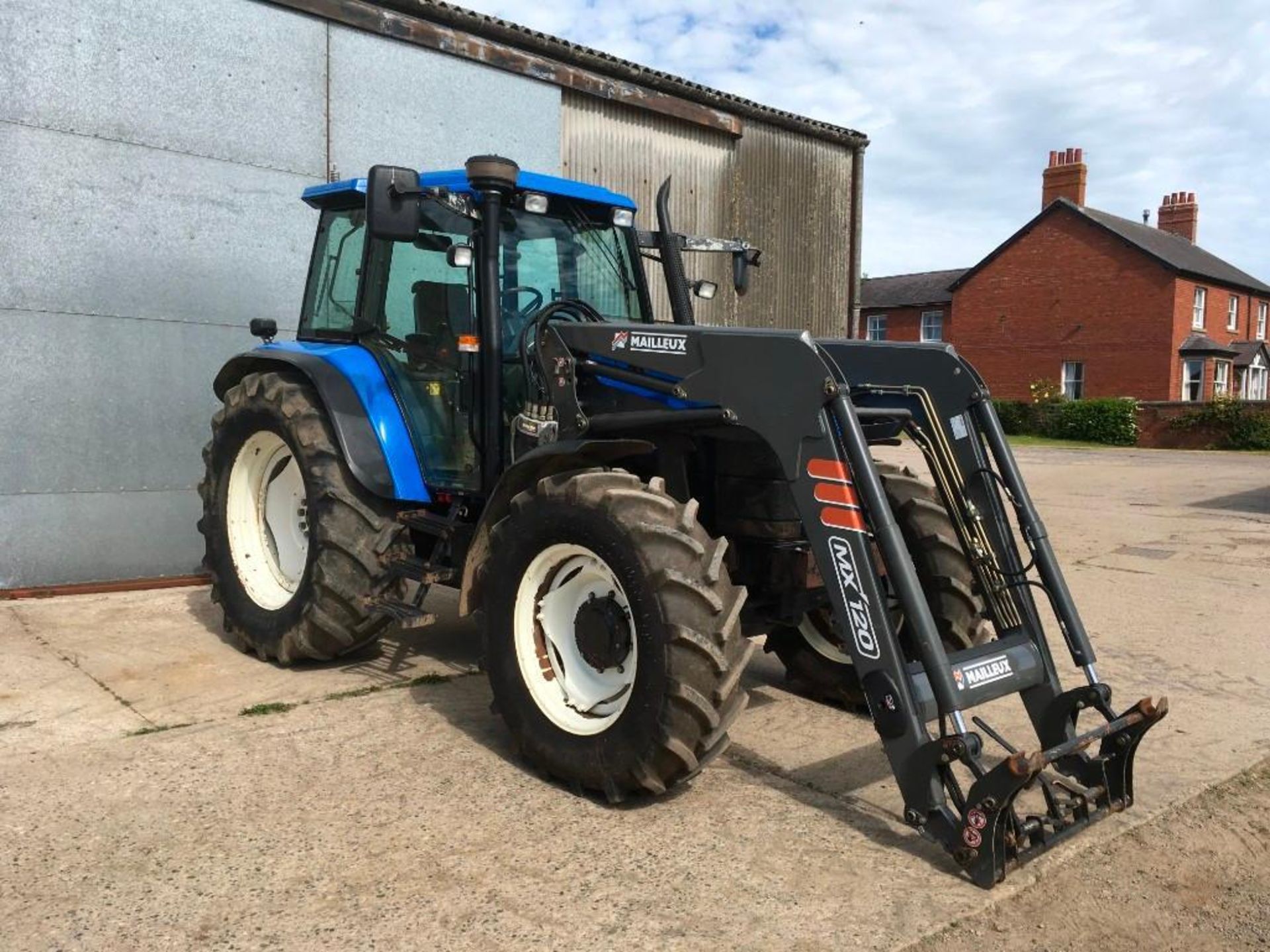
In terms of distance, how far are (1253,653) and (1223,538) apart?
17.3ft

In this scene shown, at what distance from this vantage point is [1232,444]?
94.4ft

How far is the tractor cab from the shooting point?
4676 mm

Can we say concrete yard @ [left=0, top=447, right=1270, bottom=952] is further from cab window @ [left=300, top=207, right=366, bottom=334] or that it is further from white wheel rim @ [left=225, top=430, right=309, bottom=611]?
cab window @ [left=300, top=207, right=366, bottom=334]

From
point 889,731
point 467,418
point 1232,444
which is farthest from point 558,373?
point 1232,444

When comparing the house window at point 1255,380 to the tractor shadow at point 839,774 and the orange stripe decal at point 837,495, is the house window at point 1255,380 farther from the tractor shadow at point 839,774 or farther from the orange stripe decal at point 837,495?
the orange stripe decal at point 837,495

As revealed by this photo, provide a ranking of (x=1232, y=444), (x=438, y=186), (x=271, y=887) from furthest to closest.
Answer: (x=1232, y=444), (x=438, y=186), (x=271, y=887)

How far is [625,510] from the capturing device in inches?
143

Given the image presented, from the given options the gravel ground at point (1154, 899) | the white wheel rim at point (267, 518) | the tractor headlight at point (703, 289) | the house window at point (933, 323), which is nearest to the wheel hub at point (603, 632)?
the gravel ground at point (1154, 899)

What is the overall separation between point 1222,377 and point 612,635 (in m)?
36.1

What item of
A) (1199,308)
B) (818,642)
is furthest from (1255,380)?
(818,642)

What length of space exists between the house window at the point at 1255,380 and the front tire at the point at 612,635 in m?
37.4

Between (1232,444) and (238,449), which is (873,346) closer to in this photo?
(238,449)

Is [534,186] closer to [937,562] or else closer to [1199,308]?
[937,562]

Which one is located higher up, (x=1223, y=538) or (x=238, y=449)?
(x=238, y=449)
